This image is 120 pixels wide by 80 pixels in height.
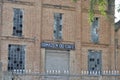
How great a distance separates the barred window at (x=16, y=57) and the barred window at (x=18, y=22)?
4.18 feet

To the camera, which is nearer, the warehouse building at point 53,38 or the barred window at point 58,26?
the warehouse building at point 53,38

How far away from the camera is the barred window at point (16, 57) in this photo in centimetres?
3300

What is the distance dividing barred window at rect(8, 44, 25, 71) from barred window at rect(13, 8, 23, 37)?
1273 mm

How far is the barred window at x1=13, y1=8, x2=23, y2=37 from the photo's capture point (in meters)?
33.8

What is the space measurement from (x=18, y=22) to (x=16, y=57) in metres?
3.31

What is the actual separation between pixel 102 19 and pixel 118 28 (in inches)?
75.6

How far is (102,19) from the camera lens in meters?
37.8

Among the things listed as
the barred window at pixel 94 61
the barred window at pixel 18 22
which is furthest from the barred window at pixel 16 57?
the barred window at pixel 94 61

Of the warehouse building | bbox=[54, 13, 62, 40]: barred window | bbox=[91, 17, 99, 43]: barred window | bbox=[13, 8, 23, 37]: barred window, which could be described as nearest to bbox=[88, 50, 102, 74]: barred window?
the warehouse building

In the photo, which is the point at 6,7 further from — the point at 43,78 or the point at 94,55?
the point at 94,55

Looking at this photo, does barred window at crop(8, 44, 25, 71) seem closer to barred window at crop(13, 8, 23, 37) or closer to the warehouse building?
the warehouse building

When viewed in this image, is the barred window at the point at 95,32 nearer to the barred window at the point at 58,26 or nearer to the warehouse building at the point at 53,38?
the warehouse building at the point at 53,38

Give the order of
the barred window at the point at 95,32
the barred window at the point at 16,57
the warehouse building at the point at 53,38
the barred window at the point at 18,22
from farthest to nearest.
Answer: the barred window at the point at 95,32, the barred window at the point at 18,22, the warehouse building at the point at 53,38, the barred window at the point at 16,57

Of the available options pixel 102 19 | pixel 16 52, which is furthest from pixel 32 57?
pixel 102 19
